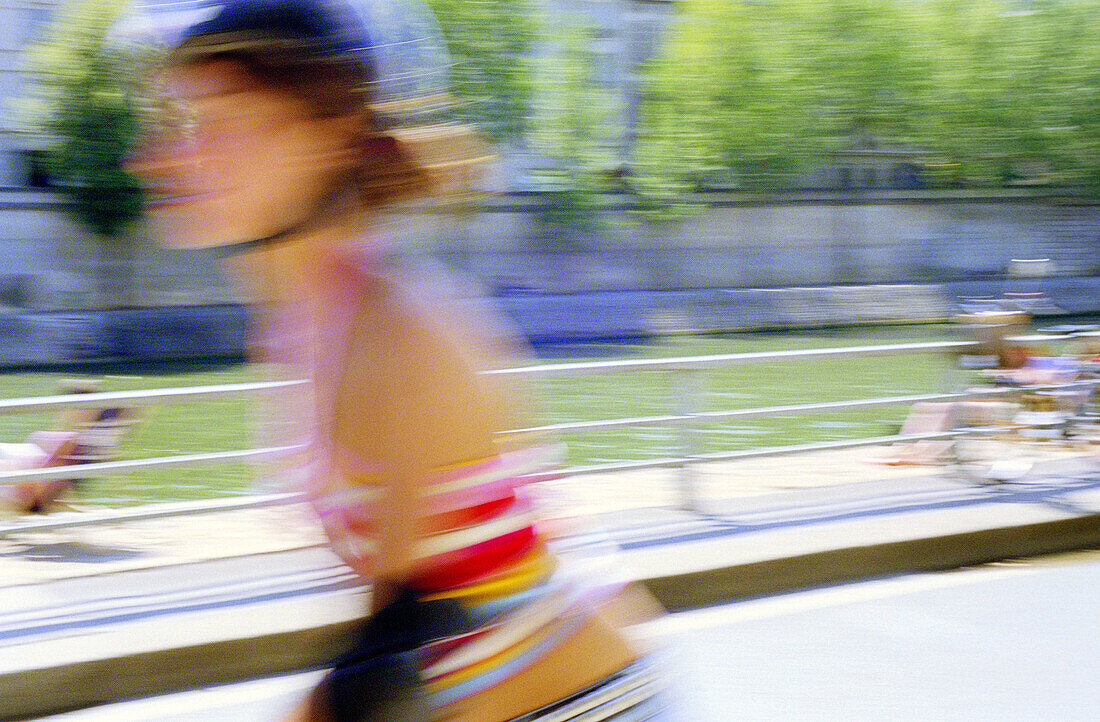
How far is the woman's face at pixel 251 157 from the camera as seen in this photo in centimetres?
124

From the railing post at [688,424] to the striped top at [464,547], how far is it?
4.58 meters

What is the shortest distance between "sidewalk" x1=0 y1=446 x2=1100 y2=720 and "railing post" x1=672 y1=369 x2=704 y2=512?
0.09m

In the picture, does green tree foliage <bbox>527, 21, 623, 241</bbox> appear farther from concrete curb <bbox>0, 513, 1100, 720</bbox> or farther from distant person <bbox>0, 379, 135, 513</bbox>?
concrete curb <bbox>0, 513, 1100, 720</bbox>

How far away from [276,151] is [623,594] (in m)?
0.65

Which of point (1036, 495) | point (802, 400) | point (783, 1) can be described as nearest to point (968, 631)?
point (1036, 495)

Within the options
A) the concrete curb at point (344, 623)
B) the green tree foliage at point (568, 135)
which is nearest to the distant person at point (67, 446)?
the concrete curb at point (344, 623)

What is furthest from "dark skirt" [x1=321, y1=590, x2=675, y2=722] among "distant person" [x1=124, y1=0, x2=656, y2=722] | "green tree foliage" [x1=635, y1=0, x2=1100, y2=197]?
"green tree foliage" [x1=635, y1=0, x2=1100, y2=197]

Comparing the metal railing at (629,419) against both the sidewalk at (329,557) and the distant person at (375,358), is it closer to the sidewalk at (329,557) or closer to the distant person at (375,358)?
the sidewalk at (329,557)

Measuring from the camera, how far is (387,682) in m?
1.19

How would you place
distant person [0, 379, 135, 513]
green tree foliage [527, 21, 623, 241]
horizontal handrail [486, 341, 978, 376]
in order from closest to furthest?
horizontal handrail [486, 341, 978, 376] → distant person [0, 379, 135, 513] → green tree foliage [527, 21, 623, 241]

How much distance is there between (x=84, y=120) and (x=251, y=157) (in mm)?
24506

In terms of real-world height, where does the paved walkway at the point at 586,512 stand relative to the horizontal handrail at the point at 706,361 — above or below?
below

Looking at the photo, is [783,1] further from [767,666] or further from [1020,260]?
[767,666]

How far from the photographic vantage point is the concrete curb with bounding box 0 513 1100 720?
3891 mm
